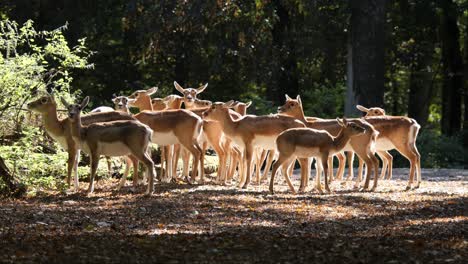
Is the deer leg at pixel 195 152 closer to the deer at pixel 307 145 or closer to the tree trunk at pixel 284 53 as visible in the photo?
the deer at pixel 307 145

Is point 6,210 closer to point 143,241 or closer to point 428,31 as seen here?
point 143,241

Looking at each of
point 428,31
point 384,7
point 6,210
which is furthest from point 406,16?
point 6,210

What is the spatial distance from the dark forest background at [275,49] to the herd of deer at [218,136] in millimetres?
8574

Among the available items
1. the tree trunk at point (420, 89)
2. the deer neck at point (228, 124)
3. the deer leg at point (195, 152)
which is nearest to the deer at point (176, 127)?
the deer leg at point (195, 152)

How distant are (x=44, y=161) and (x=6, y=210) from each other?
12.0 feet

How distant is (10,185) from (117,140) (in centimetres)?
185

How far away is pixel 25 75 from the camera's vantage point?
17016 mm

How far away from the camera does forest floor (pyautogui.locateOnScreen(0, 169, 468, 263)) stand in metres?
10.3

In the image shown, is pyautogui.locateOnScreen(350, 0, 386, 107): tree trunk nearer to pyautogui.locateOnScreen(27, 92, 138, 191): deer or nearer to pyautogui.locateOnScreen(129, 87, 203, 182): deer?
pyautogui.locateOnScreen(129, 87, 203, 182): deer

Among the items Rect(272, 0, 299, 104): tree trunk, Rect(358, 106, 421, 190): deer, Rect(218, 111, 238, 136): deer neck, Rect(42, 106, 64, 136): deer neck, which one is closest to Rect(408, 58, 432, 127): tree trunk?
Rect(272, 0, 299, 104): tree trunk

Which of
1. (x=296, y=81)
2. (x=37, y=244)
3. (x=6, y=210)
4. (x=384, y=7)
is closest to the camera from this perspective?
(x=37, y=244)

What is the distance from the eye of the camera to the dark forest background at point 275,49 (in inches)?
1157

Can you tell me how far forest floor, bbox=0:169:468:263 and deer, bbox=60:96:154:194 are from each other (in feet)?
1.75

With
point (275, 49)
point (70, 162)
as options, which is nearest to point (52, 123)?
point (70, 162)
